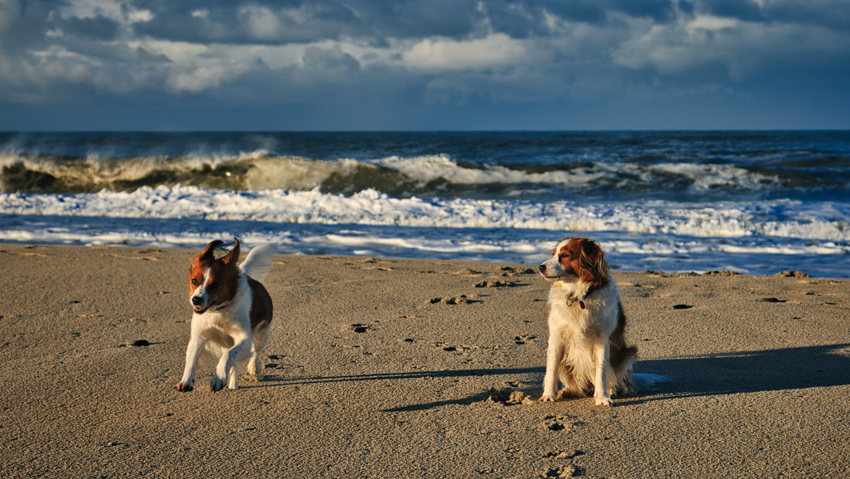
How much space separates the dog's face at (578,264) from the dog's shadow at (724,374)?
0.80 metres

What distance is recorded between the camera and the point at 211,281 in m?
3.20

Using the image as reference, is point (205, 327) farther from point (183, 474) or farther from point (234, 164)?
point (234, 164)

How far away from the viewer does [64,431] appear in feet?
9.97

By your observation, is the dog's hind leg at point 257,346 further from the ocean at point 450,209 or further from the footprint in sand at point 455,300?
the ocean at point 450,209

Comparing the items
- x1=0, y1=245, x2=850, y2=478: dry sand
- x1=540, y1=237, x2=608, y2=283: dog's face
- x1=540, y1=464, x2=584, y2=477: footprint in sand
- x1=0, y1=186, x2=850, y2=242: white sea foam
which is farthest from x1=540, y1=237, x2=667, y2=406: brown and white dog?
x1=0, y1=186, x2=850, y2=242: white sea foam

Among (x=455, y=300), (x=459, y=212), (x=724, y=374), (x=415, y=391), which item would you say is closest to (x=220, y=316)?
(x=415, y=391)

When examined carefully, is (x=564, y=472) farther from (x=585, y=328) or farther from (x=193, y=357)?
(x=193, y=357)

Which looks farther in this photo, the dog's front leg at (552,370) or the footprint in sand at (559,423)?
the dog's front leg at (552,370)

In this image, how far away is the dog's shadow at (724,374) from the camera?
12.0 ft

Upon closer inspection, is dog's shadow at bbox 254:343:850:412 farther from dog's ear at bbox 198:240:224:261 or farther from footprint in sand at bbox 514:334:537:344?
dog's ear at bbox 198:240:224:261

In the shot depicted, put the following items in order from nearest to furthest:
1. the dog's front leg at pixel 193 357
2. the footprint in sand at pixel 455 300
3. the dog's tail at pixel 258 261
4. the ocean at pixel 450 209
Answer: the dog's front leg at pixel 193 357 < the dog's tail at pixel 258 261 < the footprint in sand at pixel 455 300 < the ocean at pixel 450 209

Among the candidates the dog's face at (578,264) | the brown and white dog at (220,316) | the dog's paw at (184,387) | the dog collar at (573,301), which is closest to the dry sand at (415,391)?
the dog's paw at (184,387)

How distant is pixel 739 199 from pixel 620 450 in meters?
15.0

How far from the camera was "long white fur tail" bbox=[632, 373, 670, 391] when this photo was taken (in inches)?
145
